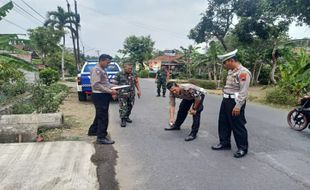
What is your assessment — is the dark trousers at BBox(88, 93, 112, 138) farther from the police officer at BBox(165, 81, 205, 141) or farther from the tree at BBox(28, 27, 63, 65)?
the tree at BBox(28, 27, 63, 65)

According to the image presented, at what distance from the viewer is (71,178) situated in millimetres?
4379

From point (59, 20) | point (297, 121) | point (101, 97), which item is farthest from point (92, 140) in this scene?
point (59, 20)

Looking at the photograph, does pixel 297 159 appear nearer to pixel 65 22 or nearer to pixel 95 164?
pixel 95 164

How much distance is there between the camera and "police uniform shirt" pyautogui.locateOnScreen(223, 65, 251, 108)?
209 inches

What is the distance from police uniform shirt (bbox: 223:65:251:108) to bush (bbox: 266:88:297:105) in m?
Result: 9.66

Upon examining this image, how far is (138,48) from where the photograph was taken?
66062 millimetres

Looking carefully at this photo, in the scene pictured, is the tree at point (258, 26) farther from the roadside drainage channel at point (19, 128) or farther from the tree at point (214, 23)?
the roadside drainage channel at point (19, 128)

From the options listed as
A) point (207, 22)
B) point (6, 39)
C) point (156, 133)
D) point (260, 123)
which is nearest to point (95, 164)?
point (156, 133)

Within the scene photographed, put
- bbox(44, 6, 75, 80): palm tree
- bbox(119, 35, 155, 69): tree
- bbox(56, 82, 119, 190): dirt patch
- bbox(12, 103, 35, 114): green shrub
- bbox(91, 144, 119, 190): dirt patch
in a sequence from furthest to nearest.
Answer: bbox(119, 35, 155, 69): tree → bbox(44, 6, 75, 80): palm tree → bbox(12, 103, 35, 114): green shrub → bbox(56, 82, 119, 190): dirt patch → bbox(91, 144, 119, 190): dirt patch

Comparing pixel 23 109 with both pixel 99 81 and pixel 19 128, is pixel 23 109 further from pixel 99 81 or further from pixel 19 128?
pixel 99 81

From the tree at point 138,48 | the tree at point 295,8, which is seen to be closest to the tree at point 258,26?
the tree at point 295,8

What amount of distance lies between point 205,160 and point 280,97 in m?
10.4

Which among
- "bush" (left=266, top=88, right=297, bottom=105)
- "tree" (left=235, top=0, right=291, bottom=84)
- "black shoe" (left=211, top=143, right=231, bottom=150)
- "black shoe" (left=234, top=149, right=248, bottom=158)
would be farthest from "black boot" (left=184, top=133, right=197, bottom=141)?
"tree" (left=235, top=0, right=291, bottom=84)

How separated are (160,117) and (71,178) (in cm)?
525
